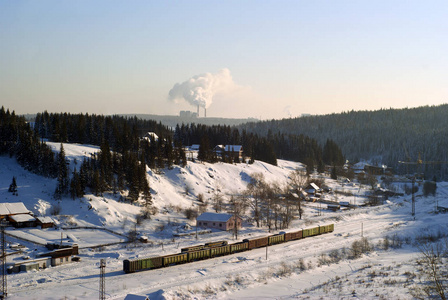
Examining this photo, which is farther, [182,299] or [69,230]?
[69,230]

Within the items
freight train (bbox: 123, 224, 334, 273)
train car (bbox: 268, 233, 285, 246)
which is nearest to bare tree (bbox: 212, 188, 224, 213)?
freight train (bbox: 123, 224, 334, 273)

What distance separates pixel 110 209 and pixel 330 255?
3562 centimetres

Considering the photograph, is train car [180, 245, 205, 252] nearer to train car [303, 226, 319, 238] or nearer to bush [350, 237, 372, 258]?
bush [350, 237, 372, 258]

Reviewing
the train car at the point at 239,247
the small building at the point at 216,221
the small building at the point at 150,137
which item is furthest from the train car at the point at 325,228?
the small building at the point at 150,137

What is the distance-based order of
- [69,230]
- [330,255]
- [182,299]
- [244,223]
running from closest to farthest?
[182,299]
[330,255]
[69,230]
[244,223]

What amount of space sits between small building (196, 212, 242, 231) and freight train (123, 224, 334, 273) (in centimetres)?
1049

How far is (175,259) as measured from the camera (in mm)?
44188

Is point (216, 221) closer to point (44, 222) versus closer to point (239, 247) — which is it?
point (239, 247)

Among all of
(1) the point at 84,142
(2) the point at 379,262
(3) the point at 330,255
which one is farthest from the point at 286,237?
(1) the point at 84,142

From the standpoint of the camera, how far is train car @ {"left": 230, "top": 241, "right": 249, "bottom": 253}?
5045cm

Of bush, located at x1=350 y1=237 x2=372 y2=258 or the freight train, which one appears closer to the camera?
the freight train

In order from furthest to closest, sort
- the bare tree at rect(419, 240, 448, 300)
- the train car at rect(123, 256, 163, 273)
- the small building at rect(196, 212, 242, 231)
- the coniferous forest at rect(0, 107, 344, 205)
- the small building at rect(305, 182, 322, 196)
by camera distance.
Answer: the small building at rect(305, 182, 322, 196) → the coniferous forest at rect(0, 107, 344, 205) → the small building at rect(196, 212, 242, 231) → the train car at rect(123, 256, 163, 273) → the bare tree at rect(419, 240, 448, 300)

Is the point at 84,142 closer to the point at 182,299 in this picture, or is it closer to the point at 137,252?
the point at 137,252

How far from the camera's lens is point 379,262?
153ft
